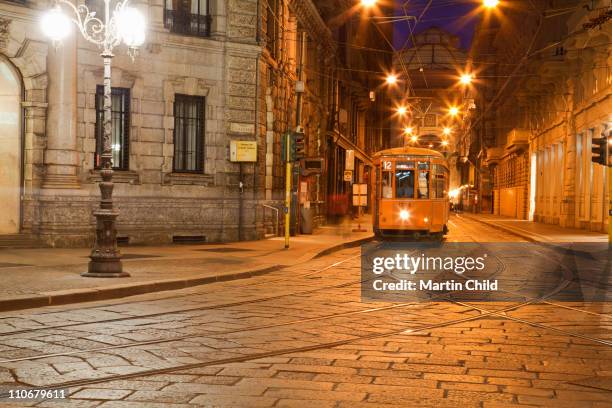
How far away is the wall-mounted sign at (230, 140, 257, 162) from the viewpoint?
2369 cm

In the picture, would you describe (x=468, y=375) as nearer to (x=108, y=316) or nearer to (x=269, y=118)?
(x=108, y=316)

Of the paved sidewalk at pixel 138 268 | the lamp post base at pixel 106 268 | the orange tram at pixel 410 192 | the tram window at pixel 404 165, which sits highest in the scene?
the tram window at pixel 404 165

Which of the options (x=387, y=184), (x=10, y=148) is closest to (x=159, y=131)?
(x=10, y=148)

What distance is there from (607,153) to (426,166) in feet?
24.5

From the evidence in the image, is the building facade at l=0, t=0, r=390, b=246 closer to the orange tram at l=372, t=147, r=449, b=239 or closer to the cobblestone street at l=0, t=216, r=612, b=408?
the orange tram at l=372, t=147, r=449, b=239

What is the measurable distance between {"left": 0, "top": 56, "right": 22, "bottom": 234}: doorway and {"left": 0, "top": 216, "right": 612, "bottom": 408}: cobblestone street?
31.7 ft

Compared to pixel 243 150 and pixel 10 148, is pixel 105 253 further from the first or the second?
pixel 243 150

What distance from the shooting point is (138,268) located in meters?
15.5

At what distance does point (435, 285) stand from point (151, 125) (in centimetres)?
1162

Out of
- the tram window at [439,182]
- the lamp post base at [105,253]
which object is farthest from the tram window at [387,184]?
the lamp post base at [105,253]

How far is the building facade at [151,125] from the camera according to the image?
66.1 feet

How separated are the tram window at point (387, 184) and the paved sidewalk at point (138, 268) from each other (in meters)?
4.83

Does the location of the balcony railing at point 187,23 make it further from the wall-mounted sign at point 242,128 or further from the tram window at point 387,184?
the tram window at point 387,184

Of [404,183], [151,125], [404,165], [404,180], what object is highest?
[151,125]
